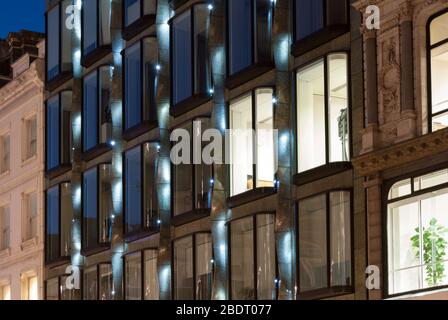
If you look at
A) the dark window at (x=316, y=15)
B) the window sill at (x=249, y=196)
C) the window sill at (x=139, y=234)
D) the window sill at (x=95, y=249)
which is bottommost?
the window sill at (x=95, y=249)

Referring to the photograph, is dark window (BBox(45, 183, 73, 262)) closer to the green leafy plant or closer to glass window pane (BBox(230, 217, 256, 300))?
glass window pane (BBox(230, 217, 256, 300))

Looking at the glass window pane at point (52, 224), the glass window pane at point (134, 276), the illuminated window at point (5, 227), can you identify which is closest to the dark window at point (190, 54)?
the glass window pane at point (134, 276)

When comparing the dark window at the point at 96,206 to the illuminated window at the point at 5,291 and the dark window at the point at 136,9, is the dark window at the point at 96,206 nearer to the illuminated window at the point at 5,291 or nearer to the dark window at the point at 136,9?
the dark window at the point at 136,9

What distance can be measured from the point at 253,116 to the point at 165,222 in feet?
21.9

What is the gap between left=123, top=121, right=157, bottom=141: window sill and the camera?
42156mm

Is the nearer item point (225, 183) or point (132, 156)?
point (225, 183)

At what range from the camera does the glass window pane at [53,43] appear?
50.5 m

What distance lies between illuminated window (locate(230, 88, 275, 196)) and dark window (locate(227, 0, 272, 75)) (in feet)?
3.81

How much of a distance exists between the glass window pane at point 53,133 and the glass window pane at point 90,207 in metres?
2.90

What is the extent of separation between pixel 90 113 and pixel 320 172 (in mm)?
17553

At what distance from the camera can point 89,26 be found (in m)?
48.2

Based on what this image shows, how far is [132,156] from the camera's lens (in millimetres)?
43594

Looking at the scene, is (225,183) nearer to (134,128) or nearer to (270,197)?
(270,197)
